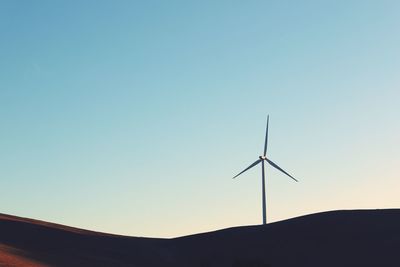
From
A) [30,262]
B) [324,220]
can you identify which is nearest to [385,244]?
[324,220]

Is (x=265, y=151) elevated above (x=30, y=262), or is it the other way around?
(x=265, y=151)

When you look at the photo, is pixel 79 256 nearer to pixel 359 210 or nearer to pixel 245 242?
pixel 245 242

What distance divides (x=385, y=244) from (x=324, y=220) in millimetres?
16224

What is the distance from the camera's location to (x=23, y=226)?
294 feet

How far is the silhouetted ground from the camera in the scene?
73.4 meters

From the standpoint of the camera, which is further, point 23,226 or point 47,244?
point 23,226

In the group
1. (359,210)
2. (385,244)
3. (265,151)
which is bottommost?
(385,244)

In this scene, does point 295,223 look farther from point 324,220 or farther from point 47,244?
point 47,244

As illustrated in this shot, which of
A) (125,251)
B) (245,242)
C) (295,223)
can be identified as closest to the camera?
(125,251)

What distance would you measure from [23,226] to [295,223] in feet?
127

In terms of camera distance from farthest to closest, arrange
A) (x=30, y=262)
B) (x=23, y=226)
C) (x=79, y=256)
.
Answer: (x=23, y=226) < (x=79, y=256) < (x=30, y=262)

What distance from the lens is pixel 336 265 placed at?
7956cm

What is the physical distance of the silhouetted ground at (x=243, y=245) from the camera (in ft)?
241

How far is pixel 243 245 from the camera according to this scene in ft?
310
